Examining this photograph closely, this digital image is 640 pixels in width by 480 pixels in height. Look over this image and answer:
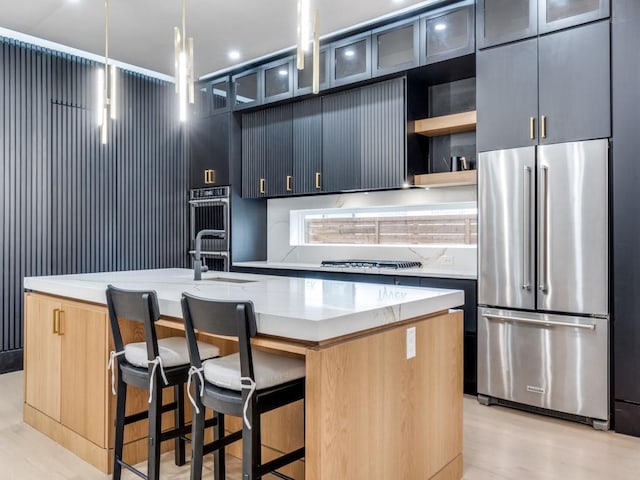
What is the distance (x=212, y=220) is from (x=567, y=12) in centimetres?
384

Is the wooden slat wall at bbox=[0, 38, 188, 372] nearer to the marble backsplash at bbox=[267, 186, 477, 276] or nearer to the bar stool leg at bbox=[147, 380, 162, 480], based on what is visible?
the marble backsplash at bbox=[267, 186, 477, 276]

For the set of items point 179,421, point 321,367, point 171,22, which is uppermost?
point 171,22

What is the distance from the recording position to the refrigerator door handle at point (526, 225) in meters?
3.29

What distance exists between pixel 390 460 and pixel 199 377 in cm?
80

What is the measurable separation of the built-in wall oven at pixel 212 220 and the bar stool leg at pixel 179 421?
9.11 feet

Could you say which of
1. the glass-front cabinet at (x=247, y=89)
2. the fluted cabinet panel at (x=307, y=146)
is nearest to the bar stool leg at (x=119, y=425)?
the fluted cabinet panel at (x=307, y=146)

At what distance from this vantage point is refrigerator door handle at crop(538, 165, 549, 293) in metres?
3.23

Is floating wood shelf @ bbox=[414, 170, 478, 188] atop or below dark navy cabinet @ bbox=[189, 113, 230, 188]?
below

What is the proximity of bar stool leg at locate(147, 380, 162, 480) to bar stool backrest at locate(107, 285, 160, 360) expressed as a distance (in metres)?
0.17

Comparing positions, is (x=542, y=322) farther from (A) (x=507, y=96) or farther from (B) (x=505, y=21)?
(B) (x=505, y=21)

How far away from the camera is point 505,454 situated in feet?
8.92

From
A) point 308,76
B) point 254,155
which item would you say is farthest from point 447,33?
point 254,155

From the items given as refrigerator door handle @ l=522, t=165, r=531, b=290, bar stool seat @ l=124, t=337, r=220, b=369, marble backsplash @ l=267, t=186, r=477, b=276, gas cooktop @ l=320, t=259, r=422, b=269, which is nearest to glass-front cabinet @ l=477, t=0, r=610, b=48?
refrigerator door handle @ l=522, t=165, r=531, b=290

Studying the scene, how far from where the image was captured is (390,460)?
6.29 ft
